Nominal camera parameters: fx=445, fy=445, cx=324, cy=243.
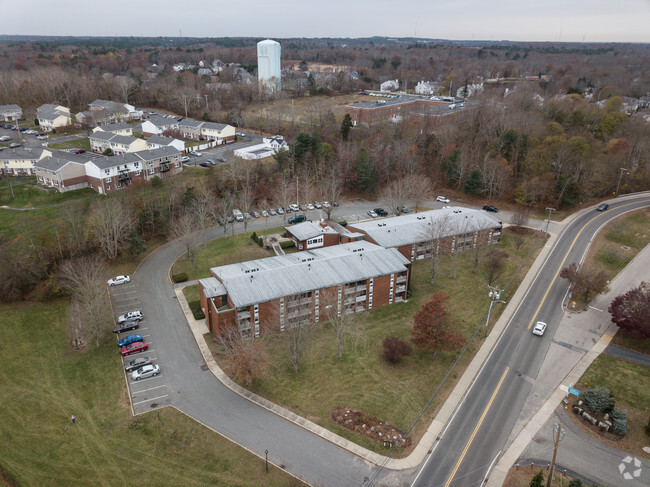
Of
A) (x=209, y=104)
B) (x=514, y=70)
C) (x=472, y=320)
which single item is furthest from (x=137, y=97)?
(x=514, y=70)

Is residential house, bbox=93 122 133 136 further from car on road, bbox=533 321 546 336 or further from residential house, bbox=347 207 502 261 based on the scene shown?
car on road, bbox=533 321 546 336

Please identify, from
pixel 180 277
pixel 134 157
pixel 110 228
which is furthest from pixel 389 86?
pixel 180 277

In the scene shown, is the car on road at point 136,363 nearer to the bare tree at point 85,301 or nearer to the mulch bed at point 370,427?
the bare tree at point 85,301

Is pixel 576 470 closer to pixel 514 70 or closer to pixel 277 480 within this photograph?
pixel 277 480

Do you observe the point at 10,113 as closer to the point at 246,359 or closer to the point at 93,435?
the point at 93,435

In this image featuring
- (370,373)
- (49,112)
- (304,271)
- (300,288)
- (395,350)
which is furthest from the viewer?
(49,112)

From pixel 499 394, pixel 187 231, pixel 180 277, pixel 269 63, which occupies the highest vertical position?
pixel 269 63

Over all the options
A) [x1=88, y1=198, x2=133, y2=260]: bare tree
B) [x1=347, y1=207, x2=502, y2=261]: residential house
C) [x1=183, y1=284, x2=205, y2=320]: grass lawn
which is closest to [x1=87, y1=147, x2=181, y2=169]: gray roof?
[x1=88, y1=198, x2=133, y2=260]: bare tree
